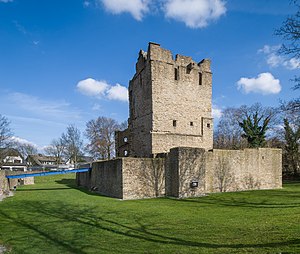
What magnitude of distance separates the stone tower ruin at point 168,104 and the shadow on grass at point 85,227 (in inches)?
405

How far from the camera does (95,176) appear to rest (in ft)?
71.7

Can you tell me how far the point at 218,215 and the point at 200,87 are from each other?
54.4ft

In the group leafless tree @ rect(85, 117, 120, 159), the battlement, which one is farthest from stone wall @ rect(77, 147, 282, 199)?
leafless tree @ rect(85, 117, 120, 159)

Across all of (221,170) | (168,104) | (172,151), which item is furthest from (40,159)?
(221,170)

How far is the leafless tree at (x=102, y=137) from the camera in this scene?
45.8 m

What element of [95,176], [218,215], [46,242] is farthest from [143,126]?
[46,242]

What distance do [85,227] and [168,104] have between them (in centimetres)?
1570

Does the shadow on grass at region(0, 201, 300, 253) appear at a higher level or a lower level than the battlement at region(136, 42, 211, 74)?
lower

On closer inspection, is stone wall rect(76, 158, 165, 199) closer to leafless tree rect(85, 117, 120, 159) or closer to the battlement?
the battlement

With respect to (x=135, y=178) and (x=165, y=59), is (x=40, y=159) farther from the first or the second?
(x=135, y=178)

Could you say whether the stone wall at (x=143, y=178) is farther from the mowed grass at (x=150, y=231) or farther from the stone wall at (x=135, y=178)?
the mowed grass at (x=150, y=231)

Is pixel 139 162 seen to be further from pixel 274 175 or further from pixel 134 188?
pixel 274 175

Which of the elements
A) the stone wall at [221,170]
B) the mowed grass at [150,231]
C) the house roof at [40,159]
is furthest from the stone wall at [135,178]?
the house roof at [40,159]

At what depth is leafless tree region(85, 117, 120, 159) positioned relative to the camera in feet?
150
